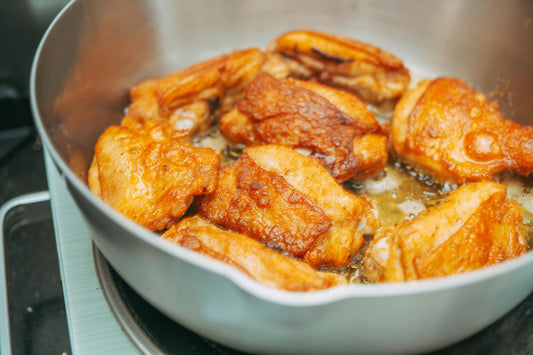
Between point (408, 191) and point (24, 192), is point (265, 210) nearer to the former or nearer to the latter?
point (408, 191)

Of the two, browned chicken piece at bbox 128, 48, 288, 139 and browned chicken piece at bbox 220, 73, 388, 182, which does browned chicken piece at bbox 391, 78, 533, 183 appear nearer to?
browned chicken piece at bbox 220, 73, 388, 182

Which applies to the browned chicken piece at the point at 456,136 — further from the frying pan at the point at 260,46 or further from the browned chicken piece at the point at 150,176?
the browned chicken piece at the point at 150,176

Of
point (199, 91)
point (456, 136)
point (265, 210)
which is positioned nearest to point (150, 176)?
point (265, 210)

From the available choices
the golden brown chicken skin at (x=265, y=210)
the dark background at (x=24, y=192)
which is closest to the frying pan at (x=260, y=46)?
the golden brown chicken skin at (x=265, y=210)

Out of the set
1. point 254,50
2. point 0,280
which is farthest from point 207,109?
point 0,280

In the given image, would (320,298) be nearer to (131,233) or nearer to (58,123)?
(131,233)
